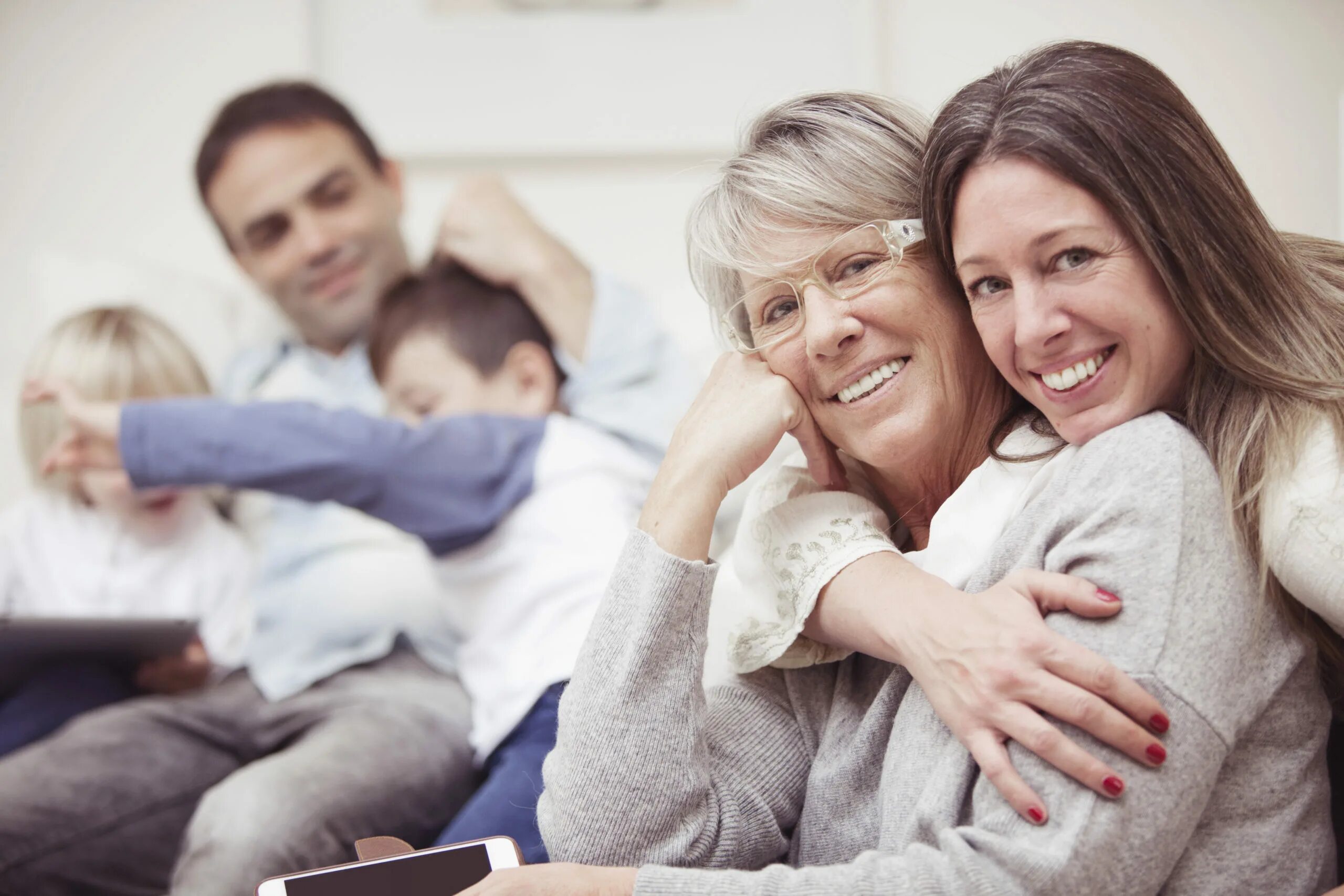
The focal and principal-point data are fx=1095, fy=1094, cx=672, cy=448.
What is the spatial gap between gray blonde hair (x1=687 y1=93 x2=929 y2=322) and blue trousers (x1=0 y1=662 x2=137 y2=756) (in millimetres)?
1332

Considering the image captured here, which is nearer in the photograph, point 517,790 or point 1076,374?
point 1076,374

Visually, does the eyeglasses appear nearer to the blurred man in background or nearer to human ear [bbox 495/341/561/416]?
the blurred man in background

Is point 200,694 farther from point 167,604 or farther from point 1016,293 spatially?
point 1016,293

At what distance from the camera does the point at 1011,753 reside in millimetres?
771

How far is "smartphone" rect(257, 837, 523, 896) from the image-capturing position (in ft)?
2.73

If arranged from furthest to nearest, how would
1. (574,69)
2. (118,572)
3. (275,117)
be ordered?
(574,69)
(275,117)
(118,572)

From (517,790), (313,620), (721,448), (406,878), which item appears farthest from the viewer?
(313,620)

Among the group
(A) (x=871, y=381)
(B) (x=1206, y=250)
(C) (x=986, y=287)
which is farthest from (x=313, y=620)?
(B) (x=1206, y=250)

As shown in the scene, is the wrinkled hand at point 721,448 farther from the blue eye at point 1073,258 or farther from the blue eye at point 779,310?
the blue eye at point 1073,258

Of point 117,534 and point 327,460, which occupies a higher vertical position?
point 327,460

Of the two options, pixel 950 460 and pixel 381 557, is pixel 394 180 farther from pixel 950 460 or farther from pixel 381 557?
pixel 950 460

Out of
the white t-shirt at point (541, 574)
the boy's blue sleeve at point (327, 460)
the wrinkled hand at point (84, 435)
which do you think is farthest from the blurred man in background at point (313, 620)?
the wrinkled hand at point (84, 435)

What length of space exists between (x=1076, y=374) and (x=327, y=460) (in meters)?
1.00

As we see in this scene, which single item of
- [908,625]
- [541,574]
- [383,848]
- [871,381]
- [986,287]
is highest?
[986,287]
